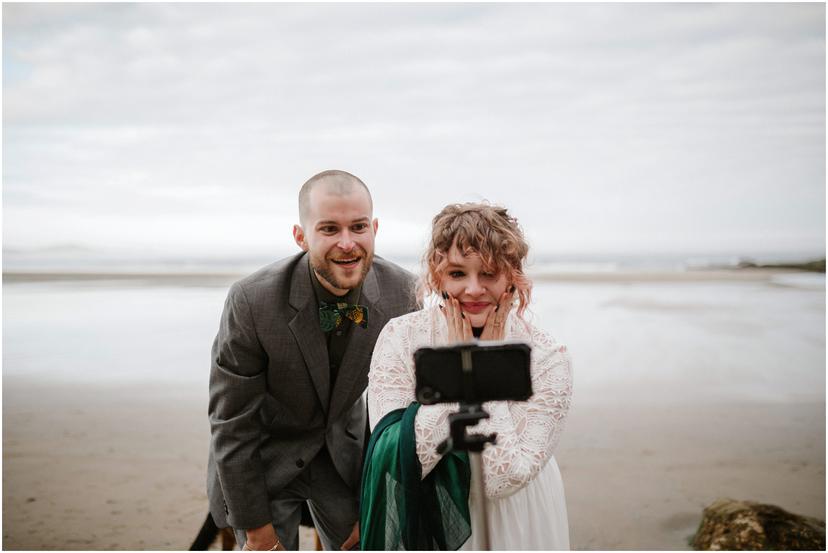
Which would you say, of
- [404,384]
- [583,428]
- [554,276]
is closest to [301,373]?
[404,384]

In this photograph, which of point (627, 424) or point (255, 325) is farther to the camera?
point (627, 424)

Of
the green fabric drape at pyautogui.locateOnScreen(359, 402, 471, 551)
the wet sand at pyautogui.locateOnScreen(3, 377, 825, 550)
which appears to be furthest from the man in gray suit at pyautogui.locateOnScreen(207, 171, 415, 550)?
→ the wet sand at pyautogui.locateOnScreen(3, 377, 825, 550)

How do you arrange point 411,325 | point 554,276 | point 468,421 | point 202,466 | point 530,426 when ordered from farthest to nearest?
point 554,276 < point 202,466 < point 411,325 < point 530,426 < point 468,421

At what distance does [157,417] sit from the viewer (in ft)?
25.7

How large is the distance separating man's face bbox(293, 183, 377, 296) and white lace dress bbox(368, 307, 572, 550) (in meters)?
0.42

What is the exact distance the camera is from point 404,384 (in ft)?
8.48

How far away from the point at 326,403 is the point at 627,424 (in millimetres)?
5085

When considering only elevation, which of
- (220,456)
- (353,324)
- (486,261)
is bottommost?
(220,456)

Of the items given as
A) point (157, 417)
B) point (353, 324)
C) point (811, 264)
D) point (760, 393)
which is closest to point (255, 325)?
point (353, 324)

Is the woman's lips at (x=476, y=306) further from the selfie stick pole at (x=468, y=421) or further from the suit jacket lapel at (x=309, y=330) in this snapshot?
the suit jacket lapel at (x=309, y=330)

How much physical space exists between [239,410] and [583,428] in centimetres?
504

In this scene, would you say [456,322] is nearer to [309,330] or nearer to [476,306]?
[476,306]

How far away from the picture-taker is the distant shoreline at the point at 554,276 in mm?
24203

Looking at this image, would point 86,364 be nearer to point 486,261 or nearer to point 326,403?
point 326,403
